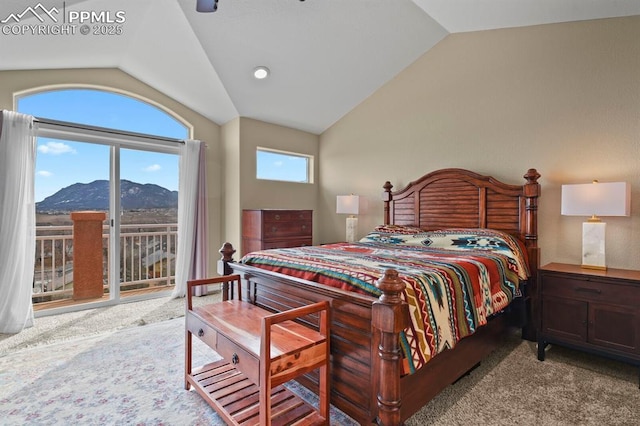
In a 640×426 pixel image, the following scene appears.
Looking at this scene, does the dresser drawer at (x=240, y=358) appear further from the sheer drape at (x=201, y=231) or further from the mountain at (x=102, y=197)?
the mountain at (x=102, y=197)

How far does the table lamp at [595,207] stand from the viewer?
251 cm

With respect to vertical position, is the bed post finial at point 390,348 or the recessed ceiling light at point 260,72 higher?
the recessed ceiling light at point 260,72

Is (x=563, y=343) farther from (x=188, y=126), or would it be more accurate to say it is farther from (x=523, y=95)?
(x=188, y=126)

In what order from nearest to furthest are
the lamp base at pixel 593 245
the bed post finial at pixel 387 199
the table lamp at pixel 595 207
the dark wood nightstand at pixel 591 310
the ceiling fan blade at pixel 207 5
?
1. the ceiling fan blade at pixel 207 5
2. the dark wood nightstand at pixel 591 310
3. the table lamp at pixel 595 207
4. the lamp base at pixel 593 245
5. the bed post finial at pixel 387 199

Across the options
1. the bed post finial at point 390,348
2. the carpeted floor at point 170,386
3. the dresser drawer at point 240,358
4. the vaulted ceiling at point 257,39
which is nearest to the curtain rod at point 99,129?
the vaulted ceiling at point 257,39

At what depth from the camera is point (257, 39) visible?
335 centimetres

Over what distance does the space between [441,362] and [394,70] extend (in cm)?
365

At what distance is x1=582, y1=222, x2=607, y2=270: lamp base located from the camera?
8.74 feet

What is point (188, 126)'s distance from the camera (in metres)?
4.62

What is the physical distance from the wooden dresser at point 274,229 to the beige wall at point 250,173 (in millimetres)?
217

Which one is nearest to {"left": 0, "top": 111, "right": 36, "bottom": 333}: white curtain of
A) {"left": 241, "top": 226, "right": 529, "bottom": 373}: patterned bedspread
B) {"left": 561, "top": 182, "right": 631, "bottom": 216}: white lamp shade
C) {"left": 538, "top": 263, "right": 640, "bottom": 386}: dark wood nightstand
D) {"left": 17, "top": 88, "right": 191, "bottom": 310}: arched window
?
{"left": 17, "top": 88, "right": 191, "bottom": 310}: arched window

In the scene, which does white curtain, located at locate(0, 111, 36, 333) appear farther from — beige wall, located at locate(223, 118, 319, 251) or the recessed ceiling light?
the recessed ceiling light

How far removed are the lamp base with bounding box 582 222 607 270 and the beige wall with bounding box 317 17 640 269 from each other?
26 cm

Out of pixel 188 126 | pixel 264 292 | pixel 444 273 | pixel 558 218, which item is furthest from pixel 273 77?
pixel 558 218
